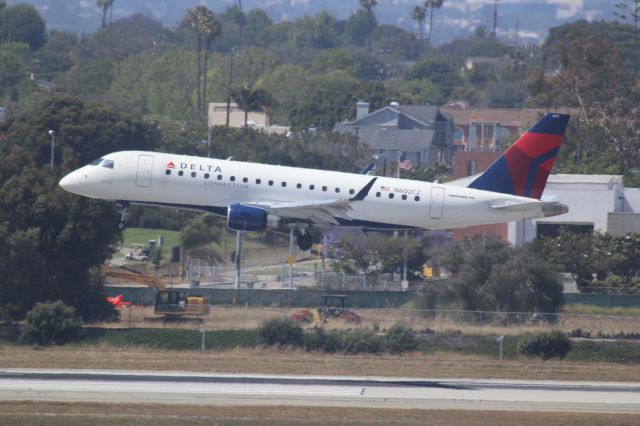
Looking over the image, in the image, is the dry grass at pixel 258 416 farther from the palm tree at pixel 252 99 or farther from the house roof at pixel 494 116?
the house roof at pixel 494 116

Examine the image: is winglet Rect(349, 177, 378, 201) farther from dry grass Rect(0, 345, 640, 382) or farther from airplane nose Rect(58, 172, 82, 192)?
airplane nose Rect(58, 172, 82, 192)

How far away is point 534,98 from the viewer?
130 metres

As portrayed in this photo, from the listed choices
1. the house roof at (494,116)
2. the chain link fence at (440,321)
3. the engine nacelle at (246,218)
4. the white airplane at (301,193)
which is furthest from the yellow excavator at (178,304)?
the house roof at (494,116)

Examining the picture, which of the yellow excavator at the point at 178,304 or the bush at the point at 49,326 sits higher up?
the yellow excavator at the point at 178,304

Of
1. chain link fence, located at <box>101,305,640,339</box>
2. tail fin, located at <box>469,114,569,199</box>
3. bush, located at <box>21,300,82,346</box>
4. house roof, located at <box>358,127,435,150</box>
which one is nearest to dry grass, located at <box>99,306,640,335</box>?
chain link fence, located at <box>101,305,640,339</box>

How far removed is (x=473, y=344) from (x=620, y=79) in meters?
81.8

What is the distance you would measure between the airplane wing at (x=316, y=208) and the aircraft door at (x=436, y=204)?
317 centimetres

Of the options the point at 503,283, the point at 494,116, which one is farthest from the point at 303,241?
the point at 494,116

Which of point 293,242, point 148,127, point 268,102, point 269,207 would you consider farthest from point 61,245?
point 268,102

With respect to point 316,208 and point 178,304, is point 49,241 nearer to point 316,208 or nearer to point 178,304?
point 178,304

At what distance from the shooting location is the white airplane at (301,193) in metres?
54.9

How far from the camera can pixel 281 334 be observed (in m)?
53.6

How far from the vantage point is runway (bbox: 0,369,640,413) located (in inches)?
1559

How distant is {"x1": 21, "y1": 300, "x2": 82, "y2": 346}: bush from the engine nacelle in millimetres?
8023
